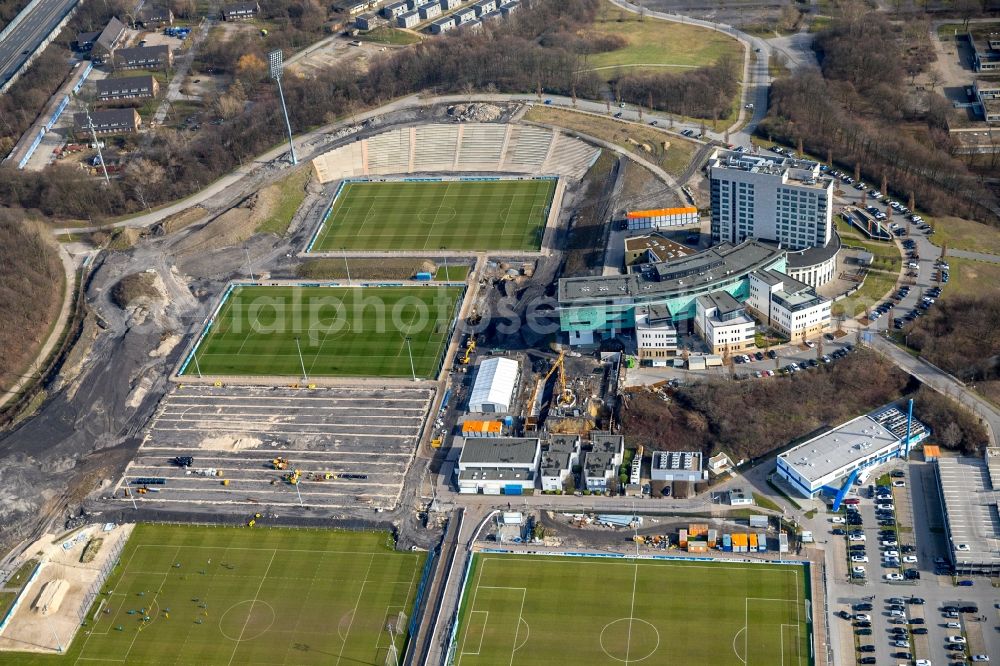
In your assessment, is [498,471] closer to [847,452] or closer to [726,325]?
[726,325]

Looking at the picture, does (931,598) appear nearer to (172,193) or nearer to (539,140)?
(539,140)

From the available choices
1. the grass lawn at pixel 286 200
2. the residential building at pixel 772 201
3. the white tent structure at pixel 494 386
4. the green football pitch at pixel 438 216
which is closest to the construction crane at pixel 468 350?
the white tent structure at pixel 494 386

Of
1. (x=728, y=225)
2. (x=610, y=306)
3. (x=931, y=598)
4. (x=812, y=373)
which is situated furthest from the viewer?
(x=728, y=225)

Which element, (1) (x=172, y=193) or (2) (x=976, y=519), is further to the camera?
(1) (x=172, y=193)

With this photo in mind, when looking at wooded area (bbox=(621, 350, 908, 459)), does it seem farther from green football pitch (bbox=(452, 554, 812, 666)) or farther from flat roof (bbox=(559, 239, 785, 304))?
green football pitch (bbox=(452, 554, 812, 666))

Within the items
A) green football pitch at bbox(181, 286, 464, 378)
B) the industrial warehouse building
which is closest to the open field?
the industrial warehouse building

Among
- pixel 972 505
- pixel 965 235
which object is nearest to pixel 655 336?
pixel 972 505

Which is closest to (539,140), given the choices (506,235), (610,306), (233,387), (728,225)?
(506,235)

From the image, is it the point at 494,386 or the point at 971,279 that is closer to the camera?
the point at 494,386
